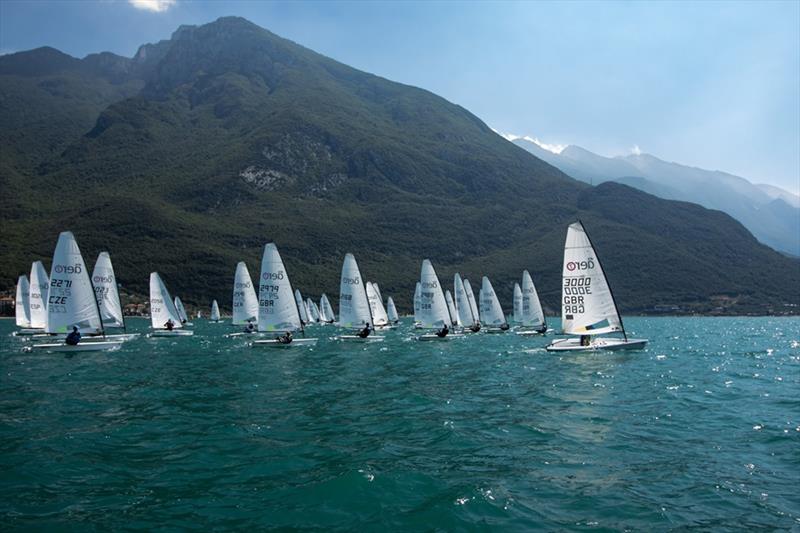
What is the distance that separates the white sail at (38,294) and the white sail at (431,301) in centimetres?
3547

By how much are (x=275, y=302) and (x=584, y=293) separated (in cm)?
2210

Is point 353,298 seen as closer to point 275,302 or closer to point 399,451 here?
point 275,302

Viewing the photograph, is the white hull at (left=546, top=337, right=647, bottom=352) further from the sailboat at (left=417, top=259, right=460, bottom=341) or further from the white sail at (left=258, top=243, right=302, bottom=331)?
the sailboat at (left=417, top=259, right=460, bottom=341)

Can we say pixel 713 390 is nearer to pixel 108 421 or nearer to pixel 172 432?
pixel 172 432

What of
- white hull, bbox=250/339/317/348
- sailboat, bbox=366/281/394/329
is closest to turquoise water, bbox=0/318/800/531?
white hull, bbox=250/339/317/348

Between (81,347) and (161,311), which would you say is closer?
(81,347)

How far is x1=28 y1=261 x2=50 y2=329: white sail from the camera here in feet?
180

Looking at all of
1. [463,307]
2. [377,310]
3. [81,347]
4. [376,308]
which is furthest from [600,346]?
[376,308]

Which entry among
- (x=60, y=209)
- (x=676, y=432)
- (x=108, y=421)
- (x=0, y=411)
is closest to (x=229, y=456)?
(x=108, y=421)

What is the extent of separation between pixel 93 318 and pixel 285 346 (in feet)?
42.4

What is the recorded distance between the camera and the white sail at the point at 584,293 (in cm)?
3575

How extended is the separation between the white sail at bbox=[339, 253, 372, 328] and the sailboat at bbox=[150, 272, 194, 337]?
61.6 ft

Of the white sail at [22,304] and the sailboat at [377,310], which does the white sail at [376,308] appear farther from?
the white sail at [22,304]

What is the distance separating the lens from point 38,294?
55.6 meters
